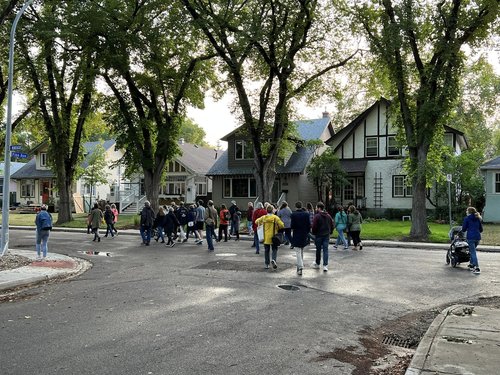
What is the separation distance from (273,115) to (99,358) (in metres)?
23.0

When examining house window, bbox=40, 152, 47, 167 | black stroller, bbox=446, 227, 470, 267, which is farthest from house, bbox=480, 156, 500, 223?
house window, bbox=40, 152, 47, 167

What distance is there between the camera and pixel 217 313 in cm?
793

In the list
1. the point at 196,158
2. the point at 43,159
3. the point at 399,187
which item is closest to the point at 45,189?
the point at 43,159

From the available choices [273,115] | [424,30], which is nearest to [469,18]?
[424,30]

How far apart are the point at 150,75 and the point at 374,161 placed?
698 inches

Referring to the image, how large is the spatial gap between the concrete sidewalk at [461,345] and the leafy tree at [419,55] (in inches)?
608

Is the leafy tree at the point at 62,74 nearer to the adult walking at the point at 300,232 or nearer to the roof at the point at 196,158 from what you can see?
the roof at the point at 196,158

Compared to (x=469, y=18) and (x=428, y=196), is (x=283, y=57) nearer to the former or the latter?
(x=469, y=18)

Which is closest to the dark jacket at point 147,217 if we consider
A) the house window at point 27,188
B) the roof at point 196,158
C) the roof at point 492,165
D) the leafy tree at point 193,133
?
the roof at point 492,165

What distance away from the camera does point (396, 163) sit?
3578 centimetres

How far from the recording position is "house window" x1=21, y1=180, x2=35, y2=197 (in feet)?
180

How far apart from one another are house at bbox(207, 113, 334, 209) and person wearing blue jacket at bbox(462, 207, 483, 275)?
77.6 feet

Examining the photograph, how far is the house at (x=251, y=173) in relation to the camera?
37656 millimetres

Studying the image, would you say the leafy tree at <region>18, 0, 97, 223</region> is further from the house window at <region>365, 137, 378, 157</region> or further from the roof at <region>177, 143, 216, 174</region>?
the house window at <region>365, 137, 378, 157</region>
